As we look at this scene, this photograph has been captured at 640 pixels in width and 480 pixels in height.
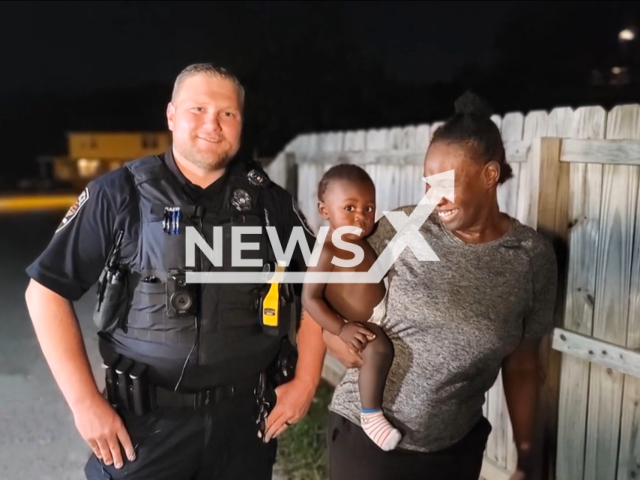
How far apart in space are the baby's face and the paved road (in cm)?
277

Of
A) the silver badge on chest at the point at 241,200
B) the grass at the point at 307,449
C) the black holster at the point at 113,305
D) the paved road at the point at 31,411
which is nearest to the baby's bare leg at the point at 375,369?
the silver badge on chest at the point at 241,200

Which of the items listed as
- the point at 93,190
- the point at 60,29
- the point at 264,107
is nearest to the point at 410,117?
the point at 264,107

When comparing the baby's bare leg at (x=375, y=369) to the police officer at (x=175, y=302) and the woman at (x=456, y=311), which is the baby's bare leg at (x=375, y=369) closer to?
the woman at (x=456, y=311)

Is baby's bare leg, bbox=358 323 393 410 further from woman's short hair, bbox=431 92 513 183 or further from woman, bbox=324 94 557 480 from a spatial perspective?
woman's short hair, bbox=431 92 513 183

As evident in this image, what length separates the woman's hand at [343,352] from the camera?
1.74 metres

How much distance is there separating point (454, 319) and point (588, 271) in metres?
1.07

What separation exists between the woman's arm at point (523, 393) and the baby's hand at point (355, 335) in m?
0.45

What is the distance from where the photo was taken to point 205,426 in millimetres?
2031

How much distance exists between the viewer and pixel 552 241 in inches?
99.3

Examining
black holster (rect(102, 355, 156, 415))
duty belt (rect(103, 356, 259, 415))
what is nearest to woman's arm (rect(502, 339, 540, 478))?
duty belt (rect(103, 356, 259, 415))

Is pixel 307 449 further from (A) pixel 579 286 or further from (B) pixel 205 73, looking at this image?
(B) pixel 205 73

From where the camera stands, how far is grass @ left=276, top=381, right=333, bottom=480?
385 cm

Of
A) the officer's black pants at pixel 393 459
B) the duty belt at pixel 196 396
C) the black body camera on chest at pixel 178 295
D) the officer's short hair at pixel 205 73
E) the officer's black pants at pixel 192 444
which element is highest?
the officer's short hair at pixel 205 73

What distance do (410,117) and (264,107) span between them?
3905 mm
